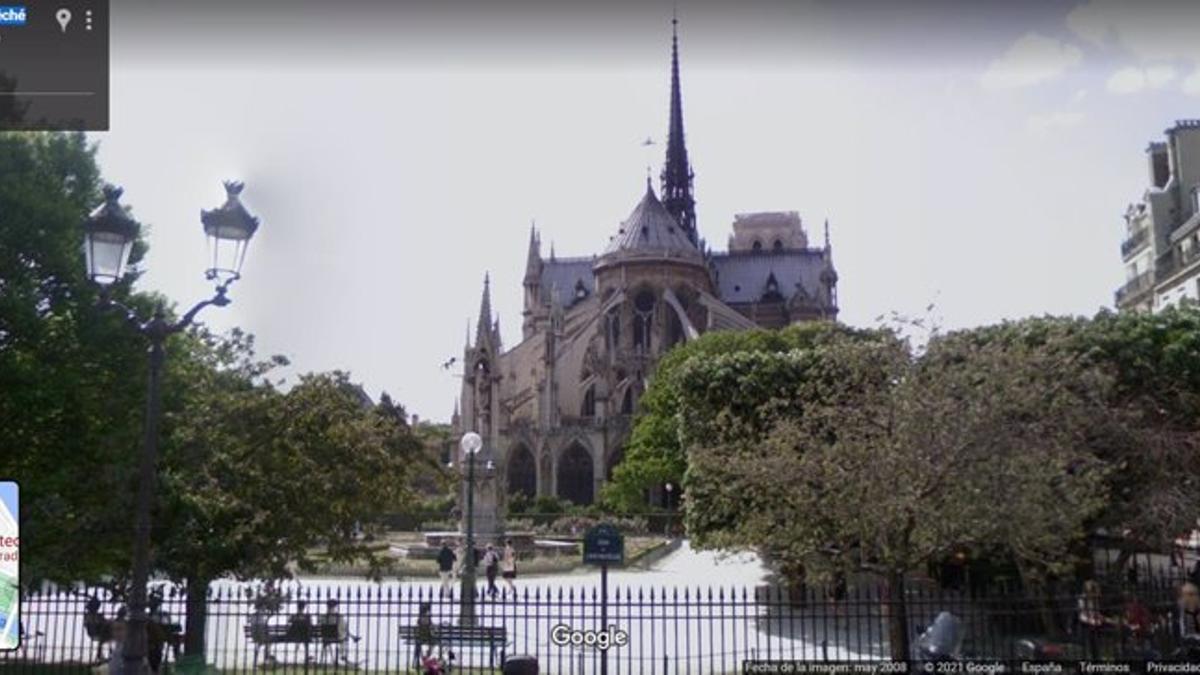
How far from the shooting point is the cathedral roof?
9031 centimetres

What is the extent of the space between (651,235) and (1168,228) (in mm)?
49948

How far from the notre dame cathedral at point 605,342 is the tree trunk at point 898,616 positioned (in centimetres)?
4845

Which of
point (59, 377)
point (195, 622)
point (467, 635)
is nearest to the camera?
point (59, 377)

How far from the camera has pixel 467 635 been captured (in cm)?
1602

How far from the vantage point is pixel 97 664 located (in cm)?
1503

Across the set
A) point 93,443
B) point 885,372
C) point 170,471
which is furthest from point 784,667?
Answer: point 93,443

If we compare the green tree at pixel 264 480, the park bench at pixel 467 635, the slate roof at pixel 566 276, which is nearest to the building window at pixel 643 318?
the slate roof at pixel 566 276

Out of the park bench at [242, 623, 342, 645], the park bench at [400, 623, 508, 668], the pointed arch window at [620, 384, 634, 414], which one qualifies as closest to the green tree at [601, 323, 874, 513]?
the pointed arch window at [620, 384, 634, 414]

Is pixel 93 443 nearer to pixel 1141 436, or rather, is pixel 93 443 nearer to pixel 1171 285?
pixel 1141 436

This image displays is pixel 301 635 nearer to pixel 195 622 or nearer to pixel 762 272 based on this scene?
pixel 195 622

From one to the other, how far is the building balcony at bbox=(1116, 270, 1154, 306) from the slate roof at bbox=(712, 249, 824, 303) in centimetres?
5586

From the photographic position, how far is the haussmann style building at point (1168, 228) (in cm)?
4309

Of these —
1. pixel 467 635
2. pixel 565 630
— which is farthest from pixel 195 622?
pixel 565 630

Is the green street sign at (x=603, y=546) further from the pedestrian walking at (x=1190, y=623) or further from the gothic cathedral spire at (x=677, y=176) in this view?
the gothic cathedral spire at (x=677, y=176)
